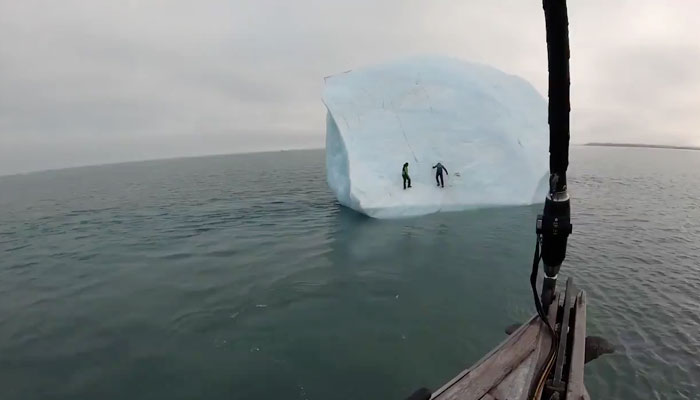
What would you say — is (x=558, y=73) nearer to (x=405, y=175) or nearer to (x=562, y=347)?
(x=562, y=347)

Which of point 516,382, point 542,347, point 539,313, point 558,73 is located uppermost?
point 558,73

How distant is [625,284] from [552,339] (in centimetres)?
644

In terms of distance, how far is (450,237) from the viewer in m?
11.6

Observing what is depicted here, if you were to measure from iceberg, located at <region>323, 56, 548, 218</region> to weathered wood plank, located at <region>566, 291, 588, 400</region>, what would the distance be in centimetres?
1048

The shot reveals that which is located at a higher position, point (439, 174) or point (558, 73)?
point (558, 73)

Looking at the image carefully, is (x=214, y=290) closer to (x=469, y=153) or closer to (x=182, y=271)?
(x=182, y=271)

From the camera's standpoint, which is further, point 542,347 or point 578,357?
point 542,347

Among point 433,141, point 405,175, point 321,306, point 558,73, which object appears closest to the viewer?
point 558,73

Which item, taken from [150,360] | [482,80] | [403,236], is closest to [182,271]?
[150,360]

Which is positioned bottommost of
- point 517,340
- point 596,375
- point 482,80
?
point 596,375

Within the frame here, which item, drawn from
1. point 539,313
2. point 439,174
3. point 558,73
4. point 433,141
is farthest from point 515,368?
point 433,141

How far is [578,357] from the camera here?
9.38 ft

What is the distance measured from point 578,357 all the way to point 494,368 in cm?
72

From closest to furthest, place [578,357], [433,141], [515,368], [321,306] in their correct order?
[578,357]
[515,368]
[321,306]
[433,141]
